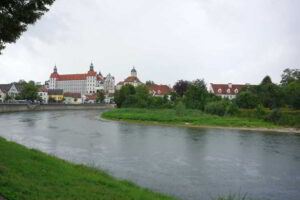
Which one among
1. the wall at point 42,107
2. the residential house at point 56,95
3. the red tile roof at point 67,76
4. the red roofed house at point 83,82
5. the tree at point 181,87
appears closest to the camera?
the wall at point 42,107

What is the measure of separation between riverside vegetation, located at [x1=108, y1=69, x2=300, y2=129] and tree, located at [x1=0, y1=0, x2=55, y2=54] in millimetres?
32193

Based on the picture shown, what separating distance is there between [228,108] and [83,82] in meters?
105

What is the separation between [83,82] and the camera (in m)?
142

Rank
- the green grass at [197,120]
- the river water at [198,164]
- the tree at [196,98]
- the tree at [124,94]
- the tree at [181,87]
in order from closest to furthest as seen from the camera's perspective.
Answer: the river water at [198,164]
the green grass at [197,120]
the tree at [196,98]
the tree at [124,94]
the tree at [181,87]

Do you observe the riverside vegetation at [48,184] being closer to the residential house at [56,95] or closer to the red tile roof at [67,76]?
the residential house at [56,95]

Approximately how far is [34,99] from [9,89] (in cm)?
1010

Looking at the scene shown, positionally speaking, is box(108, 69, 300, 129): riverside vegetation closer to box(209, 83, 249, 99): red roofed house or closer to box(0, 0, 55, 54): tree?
box(209, 83, 249, 99): red roofed house

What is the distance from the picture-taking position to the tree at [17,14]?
333 inches

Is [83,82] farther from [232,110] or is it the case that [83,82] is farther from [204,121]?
[204,121]

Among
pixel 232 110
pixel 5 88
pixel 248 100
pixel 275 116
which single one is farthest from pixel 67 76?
pixel 275 116

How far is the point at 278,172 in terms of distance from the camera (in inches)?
583

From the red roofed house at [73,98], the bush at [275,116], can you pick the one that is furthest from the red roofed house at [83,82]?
the bush at [275,116]

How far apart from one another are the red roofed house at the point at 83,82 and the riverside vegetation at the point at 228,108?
72155 mm

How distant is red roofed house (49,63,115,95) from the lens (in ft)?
452
